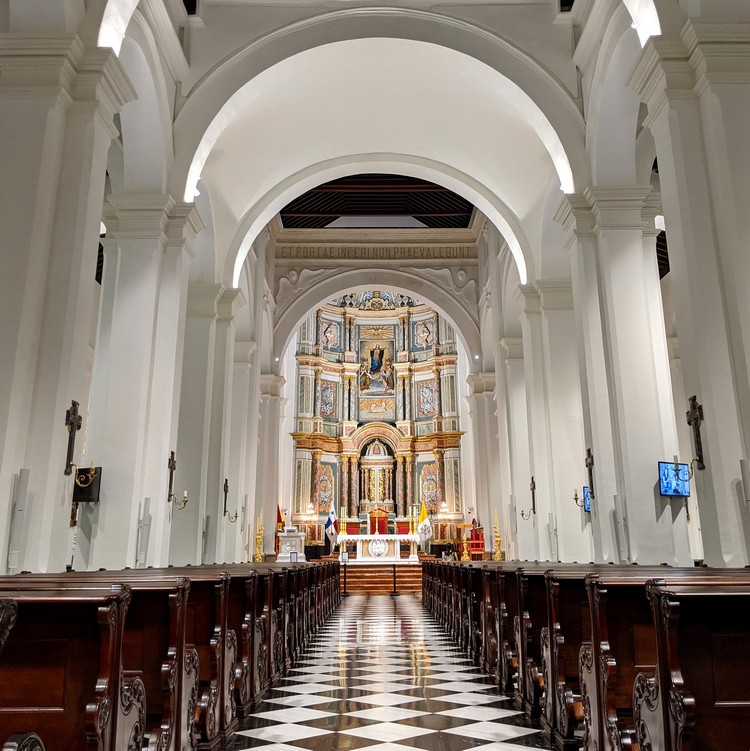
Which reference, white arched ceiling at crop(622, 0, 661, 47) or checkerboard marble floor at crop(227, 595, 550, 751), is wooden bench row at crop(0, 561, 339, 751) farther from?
white arched ceiling at crop(622, 0, 661, 47)

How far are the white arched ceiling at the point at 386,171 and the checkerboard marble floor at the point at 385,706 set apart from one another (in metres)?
5.40

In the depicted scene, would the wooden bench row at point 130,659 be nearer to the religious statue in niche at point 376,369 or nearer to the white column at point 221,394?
the white column at point 221,394

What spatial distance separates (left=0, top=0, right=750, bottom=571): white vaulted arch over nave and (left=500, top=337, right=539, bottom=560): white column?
5 cm

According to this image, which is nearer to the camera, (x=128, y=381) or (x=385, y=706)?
(x=385, y=706)

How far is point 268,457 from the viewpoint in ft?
52.6

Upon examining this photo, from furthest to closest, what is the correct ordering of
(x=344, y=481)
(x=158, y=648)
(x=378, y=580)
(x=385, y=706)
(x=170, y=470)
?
(x=344, y=481)
(x=378, y=580)
(x=170, y=470)
(x=385, y=706)
(x=158, y=648)

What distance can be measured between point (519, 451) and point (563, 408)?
1.97 metres

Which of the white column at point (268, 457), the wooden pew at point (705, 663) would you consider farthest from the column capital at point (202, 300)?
the wooden pew at point (705, 663)

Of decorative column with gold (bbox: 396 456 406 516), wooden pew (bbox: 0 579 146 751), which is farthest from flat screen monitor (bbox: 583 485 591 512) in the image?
decorative column with gold (bbox: 396 456 406 516)

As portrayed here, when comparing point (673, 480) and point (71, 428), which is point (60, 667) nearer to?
point (71, 428)

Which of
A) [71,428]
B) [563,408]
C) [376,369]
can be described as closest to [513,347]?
[563,408]

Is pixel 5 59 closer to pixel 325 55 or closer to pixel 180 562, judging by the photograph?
pixel 325 55

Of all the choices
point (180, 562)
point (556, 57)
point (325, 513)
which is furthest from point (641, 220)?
Answer: point (325, 513)

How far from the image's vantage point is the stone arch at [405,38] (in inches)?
294
